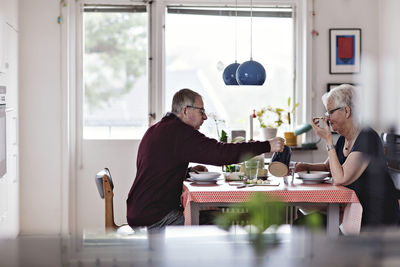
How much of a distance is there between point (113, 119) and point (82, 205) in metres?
0.85

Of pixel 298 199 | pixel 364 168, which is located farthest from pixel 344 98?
pixel 298 199

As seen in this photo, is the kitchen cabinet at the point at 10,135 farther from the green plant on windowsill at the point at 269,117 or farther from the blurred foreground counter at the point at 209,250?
the blurred foreground counter at the point at 209,250

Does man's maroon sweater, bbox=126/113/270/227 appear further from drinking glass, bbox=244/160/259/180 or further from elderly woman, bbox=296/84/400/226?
elderly woman, bbox=296/84/400/226

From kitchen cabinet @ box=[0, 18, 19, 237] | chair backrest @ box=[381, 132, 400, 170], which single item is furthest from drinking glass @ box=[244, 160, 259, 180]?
kitchen cabinet @ box=[0, 18, 19, 237]

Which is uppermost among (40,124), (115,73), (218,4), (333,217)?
(218,4)

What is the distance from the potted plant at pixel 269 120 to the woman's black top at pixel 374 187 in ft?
7.42

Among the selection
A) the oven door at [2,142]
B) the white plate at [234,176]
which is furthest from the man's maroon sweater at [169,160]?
the oven door at [2,142]

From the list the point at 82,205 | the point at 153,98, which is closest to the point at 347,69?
the point at 153,98

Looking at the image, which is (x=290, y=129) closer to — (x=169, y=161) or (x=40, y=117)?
(x=40, y=117)

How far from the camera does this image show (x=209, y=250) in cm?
116

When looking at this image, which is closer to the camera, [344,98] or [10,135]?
[344,98]

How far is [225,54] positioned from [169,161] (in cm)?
267

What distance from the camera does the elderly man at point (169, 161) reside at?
3.52 metres

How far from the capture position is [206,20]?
6.00 m
